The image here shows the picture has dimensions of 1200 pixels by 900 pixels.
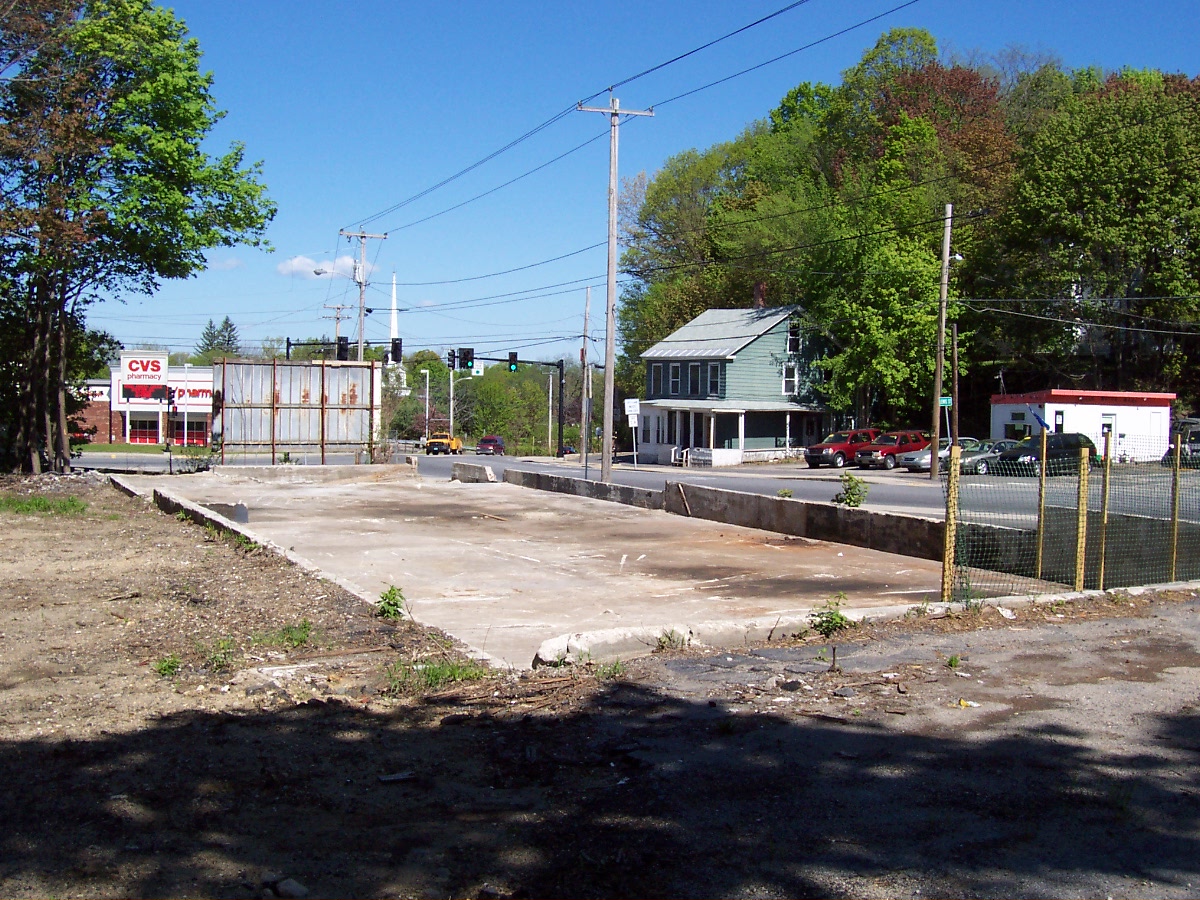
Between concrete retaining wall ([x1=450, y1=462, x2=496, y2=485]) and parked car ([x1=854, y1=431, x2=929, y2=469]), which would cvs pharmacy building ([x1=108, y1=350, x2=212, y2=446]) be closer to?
concrete retaining wall ([x1=450, y1=462, x2=496, y2=485])

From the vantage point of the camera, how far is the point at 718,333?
60125 mm

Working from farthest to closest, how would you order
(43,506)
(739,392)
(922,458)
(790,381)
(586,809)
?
1. (790,381)
2. (739,392)
3. (922,458)
4. (43,506)
5. (586,809)

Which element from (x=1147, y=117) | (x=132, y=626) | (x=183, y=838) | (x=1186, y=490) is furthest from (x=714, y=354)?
(x=183, y=838)

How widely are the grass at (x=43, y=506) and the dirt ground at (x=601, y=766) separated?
42.6 ft

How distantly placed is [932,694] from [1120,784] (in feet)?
6.05

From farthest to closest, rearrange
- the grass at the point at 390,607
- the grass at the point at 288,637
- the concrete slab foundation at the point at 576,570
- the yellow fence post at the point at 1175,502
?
the yellow fence post at the point at 1175,502 < the grass at the point at 390,607 < the concrete slab foundation at the point at 576,570 < the grass at the point at 288,637

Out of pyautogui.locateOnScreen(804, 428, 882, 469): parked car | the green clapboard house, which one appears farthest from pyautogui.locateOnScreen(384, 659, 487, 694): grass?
the green clapboard house

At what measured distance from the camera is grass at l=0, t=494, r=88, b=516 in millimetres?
21312

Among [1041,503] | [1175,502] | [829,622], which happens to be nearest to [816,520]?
[1041,503]

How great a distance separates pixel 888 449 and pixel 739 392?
36.3ft

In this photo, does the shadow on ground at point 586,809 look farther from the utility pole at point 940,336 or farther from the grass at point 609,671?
the utility pole at point 940,336

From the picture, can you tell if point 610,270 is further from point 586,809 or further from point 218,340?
point 218,340

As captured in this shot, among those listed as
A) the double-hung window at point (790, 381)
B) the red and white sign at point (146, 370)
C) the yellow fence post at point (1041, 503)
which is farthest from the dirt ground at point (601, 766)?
the red and white sign at point (146, 370)

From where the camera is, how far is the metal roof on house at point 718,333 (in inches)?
2277
